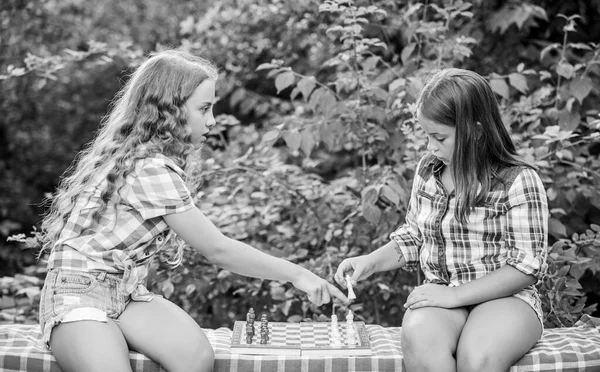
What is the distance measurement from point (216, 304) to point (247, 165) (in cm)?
74

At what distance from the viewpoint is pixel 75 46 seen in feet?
23.9

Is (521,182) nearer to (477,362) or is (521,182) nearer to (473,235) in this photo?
(473,235)

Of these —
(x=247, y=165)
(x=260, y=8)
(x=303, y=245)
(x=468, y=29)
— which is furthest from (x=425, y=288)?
(x=260, y=8)

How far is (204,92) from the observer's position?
2648 millimetres

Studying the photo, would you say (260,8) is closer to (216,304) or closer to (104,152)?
(216,304)

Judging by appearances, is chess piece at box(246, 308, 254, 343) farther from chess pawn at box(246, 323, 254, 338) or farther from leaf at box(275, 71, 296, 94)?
leaf at box(275, 71, 296, 94)

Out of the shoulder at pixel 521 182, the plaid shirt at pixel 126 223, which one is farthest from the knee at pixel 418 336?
the plaid shirt at pixel 126 223

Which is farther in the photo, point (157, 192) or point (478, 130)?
point (478, 130)

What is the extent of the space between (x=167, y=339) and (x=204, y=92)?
84 cm

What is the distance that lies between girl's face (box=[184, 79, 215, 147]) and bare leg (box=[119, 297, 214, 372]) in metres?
0.61

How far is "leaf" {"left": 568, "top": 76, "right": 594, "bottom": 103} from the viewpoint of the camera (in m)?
3.46

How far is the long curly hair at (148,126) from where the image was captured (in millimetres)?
2545

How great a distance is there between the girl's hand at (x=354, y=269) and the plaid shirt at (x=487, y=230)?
193mm

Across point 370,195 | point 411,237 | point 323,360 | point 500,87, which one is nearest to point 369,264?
point 411,237
